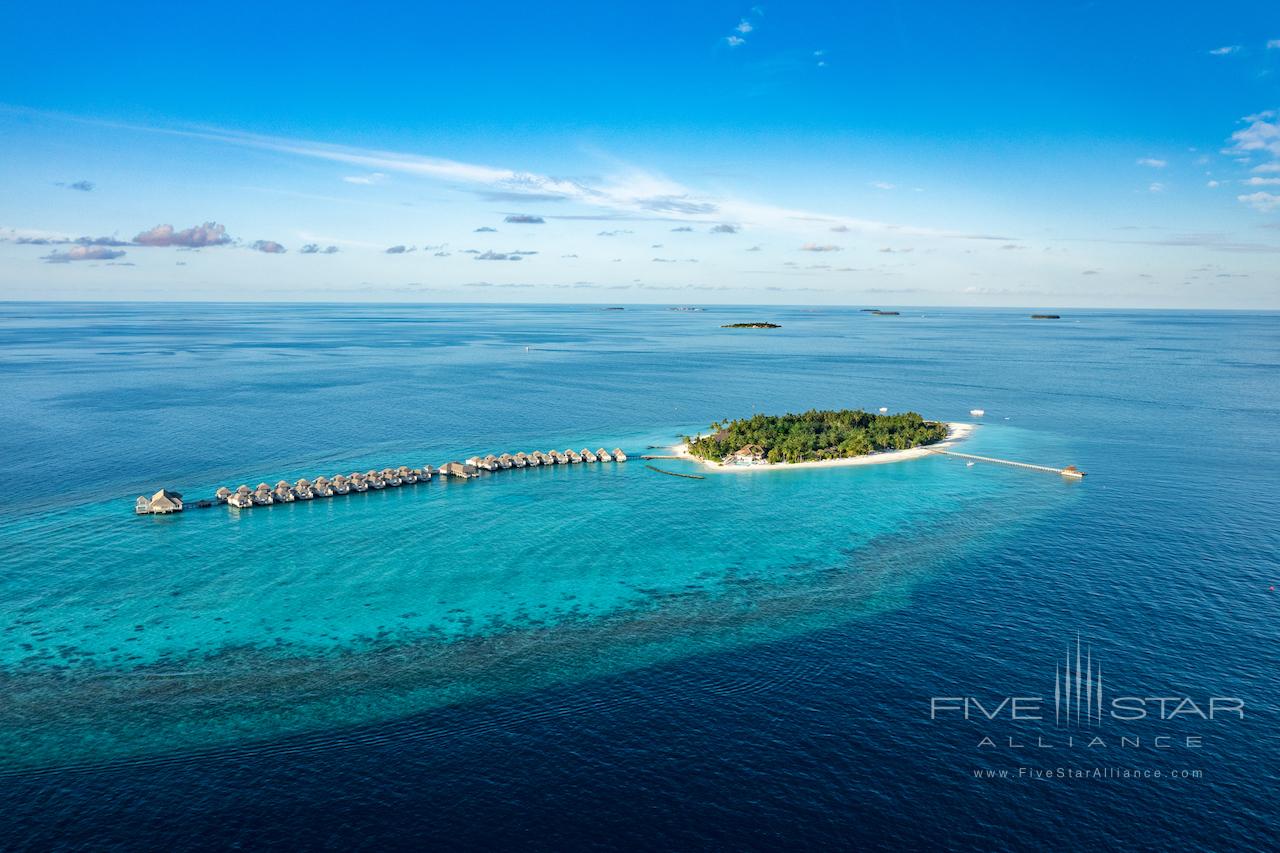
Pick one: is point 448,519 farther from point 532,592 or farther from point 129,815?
point 129,815

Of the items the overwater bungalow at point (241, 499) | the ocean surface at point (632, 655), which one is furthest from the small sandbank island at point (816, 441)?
the overwater bungalow at point (241, 499)

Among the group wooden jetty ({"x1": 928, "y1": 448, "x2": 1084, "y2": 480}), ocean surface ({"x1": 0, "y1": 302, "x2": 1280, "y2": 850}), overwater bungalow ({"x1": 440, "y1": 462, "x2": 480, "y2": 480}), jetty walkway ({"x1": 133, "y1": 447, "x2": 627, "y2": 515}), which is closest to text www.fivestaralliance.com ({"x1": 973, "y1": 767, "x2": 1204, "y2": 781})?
ocean surface ({"x1": 0, "y1": 302, "x2": 1280, "y2": 850})

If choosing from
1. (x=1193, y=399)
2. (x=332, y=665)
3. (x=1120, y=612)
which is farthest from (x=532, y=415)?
(x=1193, y=399)

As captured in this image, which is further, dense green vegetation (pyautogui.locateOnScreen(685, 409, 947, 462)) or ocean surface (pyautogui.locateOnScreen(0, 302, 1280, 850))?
dense green vegetation (pyautogui.locateOnScreen(685, 409, 947, 462))

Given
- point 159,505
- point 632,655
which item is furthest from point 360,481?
point 632,655

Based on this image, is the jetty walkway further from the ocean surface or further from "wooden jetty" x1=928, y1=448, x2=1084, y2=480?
"wooden jetty" x1=928, y1=448, x2=1084, y2=480

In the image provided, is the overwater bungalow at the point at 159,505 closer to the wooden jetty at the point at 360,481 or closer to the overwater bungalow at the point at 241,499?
the wooden jetty at the point at 360,481

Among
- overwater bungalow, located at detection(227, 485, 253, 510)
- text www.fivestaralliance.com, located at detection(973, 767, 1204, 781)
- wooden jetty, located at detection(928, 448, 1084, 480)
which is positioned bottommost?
overwater bungalow, located at detection(227, 485, 253, 510)

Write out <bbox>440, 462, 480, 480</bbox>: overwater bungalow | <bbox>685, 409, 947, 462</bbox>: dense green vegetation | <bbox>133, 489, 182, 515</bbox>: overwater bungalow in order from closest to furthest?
<bbox>133, 489, 182, 515</bbox>: overwater bungalow
<bbox>440, 462, 480, 480</bbox>: overwater bungalow
<bbox>685, 409, 947, 462</bbox>: dense green vegetation
